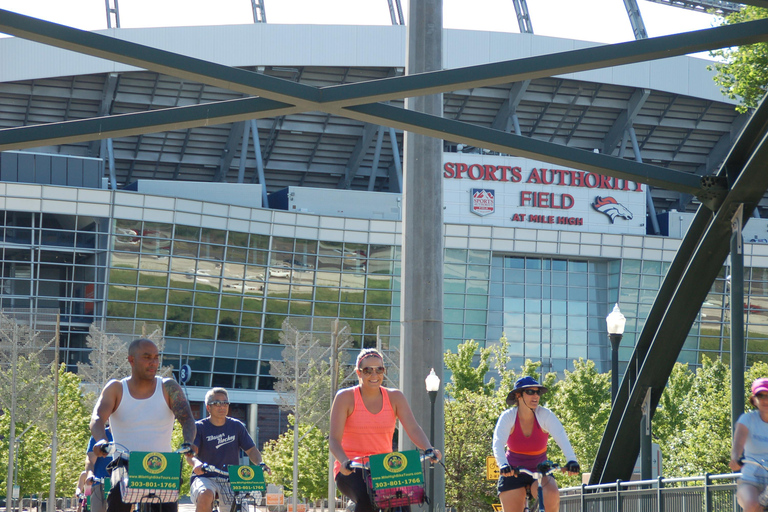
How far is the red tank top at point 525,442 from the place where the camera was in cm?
780

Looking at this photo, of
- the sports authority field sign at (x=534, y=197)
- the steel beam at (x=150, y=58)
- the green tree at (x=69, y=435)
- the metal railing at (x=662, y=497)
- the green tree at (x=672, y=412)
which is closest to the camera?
the steel beam at (x=150, y=58)

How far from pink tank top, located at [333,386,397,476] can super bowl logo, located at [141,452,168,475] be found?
44.7 inches

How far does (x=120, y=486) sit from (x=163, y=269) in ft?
179

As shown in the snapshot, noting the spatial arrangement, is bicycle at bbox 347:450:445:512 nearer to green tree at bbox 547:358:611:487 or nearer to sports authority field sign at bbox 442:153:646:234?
green tree at bbox 547:358:611:487

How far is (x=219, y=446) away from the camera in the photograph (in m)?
9.21

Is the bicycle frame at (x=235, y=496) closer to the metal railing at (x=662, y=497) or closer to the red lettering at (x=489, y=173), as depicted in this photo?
the metal railing at (x=662, y=497)

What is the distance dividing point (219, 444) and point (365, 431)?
9.40 feet

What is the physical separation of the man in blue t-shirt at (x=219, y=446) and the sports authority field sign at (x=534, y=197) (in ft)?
186

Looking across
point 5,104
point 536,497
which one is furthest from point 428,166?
point 5,104

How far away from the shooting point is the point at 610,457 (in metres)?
13.4

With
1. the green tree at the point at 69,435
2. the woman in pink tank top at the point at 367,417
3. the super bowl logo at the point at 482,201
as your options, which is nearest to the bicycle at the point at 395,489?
the woman in pink tank top at the point at 367,417

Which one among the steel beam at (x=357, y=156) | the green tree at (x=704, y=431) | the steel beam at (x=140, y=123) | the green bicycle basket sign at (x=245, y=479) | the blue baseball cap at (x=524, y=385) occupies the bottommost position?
the green tree at (x=704, y=431)

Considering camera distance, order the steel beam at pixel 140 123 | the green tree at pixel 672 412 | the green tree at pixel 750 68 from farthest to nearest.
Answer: the green tree at pixel 672 412 < the green tree at pixel 750 68 < the steel beam at pixel 140 123

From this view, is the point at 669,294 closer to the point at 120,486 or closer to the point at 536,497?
the point at 536,497
